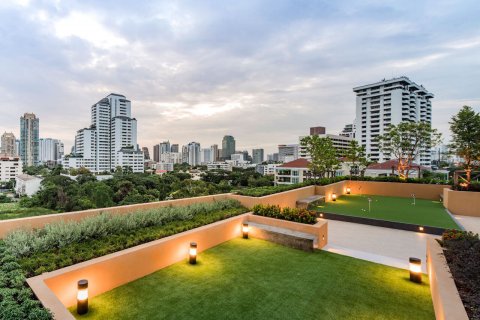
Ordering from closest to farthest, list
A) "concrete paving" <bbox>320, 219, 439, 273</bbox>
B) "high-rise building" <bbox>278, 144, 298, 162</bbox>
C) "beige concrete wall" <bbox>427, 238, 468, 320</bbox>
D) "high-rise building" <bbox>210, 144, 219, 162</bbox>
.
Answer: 1. "beige concrete wall" <bbox>427, 238, 468, 320</bbox>
2. "concrete paving" <bbox>320, 219, 439, 273</bbox>
3. "high-rise building" <bbox>278, 144, 298, 162</bbox>
4. "high-rise building" <bbox>210, 144, 219, 162</bbox>

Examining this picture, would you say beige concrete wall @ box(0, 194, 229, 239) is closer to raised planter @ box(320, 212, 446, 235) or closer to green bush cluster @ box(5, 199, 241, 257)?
green bush cluster @ box(5, 199, 241, 257)

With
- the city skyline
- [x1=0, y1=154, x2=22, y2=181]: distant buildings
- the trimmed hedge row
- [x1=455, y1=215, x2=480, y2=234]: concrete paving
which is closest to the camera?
[x1=455, y1=215, x2=480, y2=234]: concrete paving

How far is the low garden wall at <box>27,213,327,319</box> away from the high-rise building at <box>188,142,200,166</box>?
171 metres

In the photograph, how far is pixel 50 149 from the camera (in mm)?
146500

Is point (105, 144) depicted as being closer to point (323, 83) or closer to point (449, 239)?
point (323, 83)

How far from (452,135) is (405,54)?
8768 millimetres

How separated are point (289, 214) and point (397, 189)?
481 inches

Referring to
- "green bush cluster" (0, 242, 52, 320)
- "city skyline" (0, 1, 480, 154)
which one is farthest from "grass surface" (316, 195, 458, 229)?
"green bush cluster" (0, 242, 52, 320)

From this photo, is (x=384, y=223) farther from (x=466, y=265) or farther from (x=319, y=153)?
(x=319, y=153)

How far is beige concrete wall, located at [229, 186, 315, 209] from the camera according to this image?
9055 mm

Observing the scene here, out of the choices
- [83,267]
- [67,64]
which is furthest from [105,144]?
[83,267]

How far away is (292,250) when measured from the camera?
6.05m

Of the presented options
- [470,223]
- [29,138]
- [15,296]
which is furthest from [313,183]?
[29,138]

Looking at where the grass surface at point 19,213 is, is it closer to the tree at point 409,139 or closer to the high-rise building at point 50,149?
the tree at point 409,139
